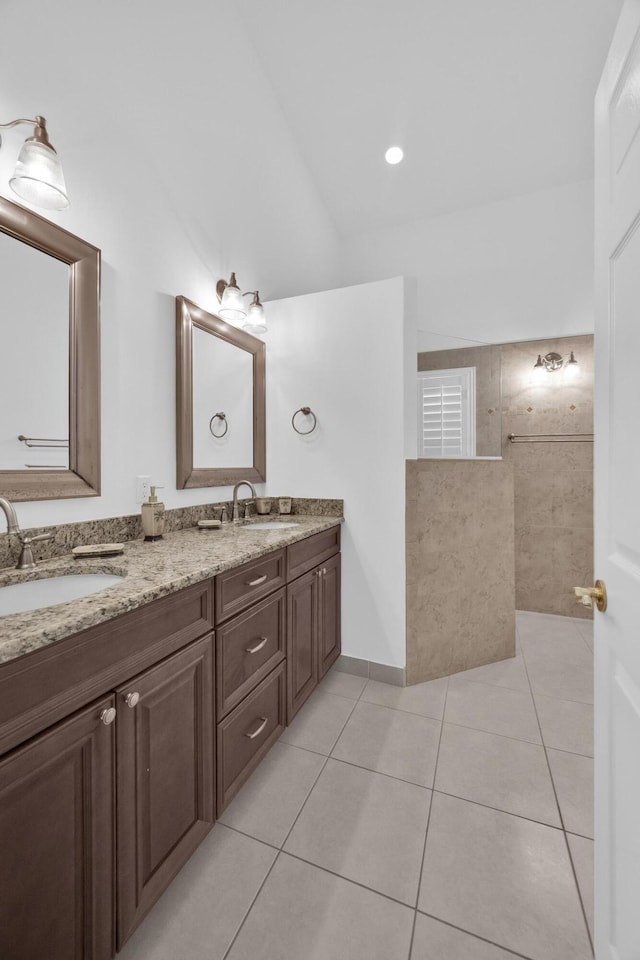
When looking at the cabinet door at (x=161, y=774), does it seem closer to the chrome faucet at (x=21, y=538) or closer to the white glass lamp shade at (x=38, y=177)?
the chrome faucet at (x=21, y=538)

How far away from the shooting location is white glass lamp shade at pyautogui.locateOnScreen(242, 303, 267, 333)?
2363mm

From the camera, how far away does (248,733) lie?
4.91ft

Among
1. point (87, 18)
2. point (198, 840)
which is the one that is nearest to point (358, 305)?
point (87, 18)

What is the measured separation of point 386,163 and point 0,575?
11.9ft

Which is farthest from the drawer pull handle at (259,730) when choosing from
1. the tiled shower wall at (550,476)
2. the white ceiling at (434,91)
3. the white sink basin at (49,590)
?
the white ceiling at (434,91)

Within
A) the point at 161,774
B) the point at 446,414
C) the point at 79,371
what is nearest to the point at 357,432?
the point at 446,414

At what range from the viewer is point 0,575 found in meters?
1.15

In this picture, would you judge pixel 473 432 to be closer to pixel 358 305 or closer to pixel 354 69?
pixel 358 305

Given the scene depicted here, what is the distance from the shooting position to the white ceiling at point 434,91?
220 centimetres

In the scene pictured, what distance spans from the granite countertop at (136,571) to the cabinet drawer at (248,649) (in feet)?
0.77

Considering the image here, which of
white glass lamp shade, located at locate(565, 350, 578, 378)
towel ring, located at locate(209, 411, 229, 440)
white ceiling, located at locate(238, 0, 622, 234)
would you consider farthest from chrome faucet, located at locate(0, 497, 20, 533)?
white glass lamp shade, located at locate(565, 350, 578, 378)

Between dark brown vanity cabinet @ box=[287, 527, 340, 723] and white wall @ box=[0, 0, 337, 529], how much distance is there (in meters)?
0.67

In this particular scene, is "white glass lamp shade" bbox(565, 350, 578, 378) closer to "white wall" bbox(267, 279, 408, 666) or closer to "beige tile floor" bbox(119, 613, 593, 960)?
"white wall" bbox(267, 279, 408, 666)

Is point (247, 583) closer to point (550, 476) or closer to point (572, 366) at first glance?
point (550, 476)
